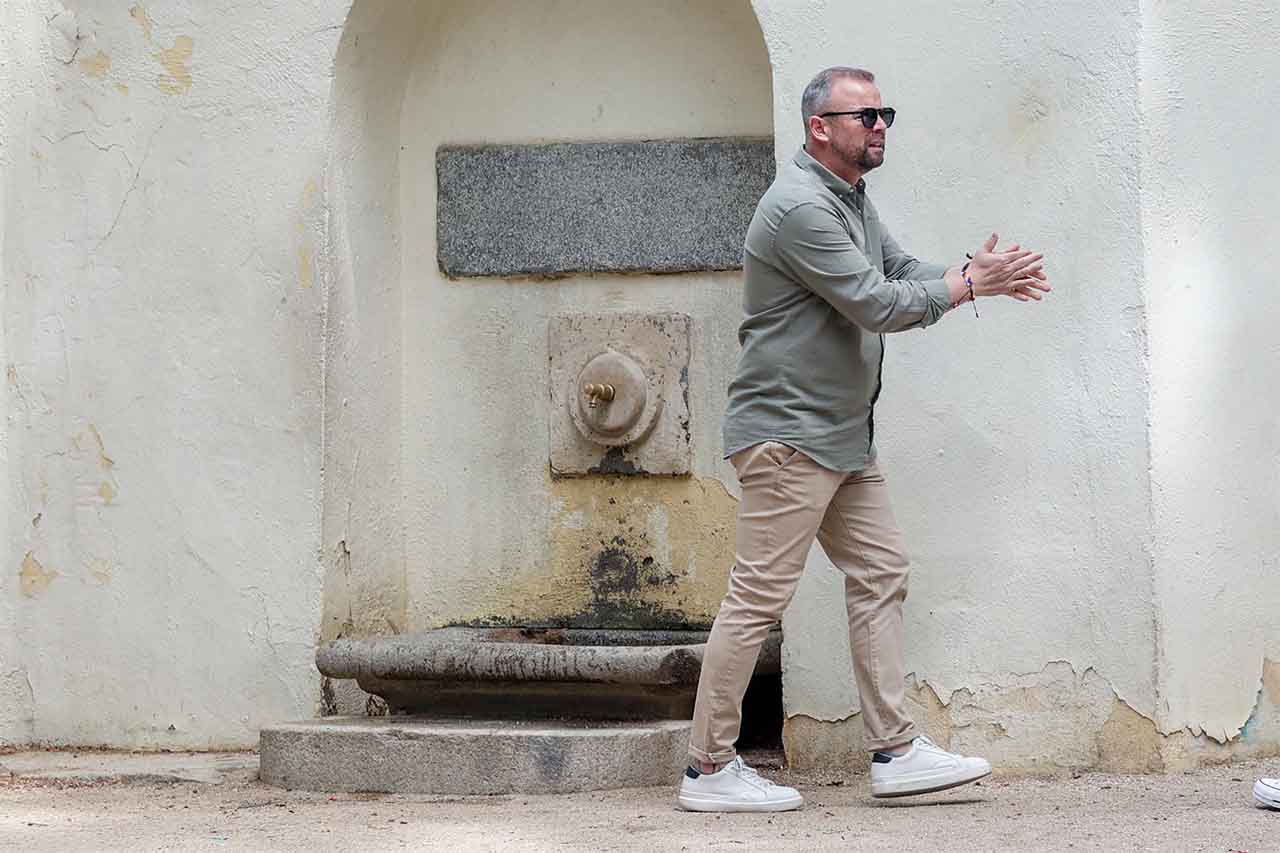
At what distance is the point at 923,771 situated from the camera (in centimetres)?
438

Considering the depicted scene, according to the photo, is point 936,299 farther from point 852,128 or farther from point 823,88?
point 823,88

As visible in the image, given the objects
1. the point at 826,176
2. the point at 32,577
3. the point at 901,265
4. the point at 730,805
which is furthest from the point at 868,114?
the point at 32,577

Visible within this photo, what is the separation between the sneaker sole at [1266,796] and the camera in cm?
418

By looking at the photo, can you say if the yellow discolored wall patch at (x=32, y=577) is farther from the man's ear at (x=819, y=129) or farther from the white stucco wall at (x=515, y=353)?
the man's ear at (x=819, y=129)

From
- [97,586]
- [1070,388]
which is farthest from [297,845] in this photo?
[1070,388]

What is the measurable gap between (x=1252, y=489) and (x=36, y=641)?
361 centimetres

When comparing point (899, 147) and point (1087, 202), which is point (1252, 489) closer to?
point (1087, 202)

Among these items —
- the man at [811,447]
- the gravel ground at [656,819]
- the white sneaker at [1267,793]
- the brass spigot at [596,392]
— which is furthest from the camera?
the brass spigot at [596,392]

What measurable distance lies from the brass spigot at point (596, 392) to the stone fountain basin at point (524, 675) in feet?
2.71

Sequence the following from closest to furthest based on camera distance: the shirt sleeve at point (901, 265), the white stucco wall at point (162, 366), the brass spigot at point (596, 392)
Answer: the shirt sleeve at point (901, 265)
the white stucco wall at point (162, 366)
the brass spigot at point (596, 392)

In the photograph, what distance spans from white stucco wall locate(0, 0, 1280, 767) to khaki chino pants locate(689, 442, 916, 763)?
1.85ft

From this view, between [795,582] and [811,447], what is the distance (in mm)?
329

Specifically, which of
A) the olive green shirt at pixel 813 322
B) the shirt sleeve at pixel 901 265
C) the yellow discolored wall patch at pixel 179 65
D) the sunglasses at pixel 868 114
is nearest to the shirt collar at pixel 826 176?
the olive green shirt at pixel 813 322

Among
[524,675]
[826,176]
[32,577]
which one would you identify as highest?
[826,176]
